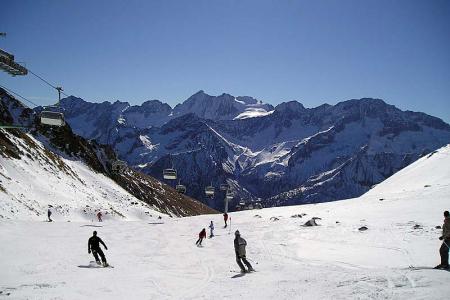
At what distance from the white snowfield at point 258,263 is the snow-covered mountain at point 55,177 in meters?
30.1

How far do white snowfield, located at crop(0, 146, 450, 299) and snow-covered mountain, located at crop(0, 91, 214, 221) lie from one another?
30.1 metres

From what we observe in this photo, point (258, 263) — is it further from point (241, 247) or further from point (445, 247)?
point (445, 247)

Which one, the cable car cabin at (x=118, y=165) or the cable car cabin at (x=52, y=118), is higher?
the cable car cabin at (x=118, y=165)

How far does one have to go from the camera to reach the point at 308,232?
3853 centimetres

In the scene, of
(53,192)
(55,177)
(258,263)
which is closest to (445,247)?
(258,263)

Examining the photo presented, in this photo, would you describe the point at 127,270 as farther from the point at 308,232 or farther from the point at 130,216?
the point at 130,216

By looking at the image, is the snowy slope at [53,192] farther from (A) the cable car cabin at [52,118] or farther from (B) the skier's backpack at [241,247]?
(B) the skier's backpack at [241,247]

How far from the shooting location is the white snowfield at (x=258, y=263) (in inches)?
601

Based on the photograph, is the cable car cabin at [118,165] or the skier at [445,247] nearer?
the skier at [445,247]

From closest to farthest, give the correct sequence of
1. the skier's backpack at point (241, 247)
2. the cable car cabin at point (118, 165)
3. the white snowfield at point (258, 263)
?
the white snowfield at point (258, 263) < the skier's backpack at point (241, 247) < the cable car cabin at point (118, 165)

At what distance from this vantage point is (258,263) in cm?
2408

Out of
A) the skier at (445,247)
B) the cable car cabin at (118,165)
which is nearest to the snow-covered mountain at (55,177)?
the cable car cabin at (118,165)

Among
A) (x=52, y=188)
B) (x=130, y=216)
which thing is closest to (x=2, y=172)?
(x=52, y=188)

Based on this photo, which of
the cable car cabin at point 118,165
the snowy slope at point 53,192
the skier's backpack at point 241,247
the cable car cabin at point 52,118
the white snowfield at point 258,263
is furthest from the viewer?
the cable car cabin at point 118,165
